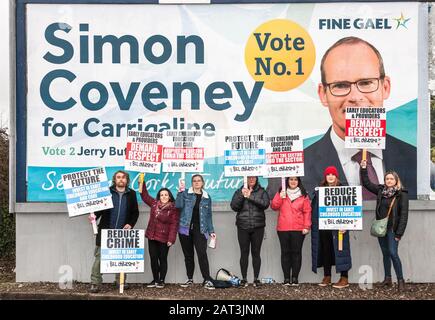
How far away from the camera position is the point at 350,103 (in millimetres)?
10258

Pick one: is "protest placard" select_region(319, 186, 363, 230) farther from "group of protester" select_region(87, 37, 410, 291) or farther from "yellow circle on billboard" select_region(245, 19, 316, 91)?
"yellow circle on billboard" select_region(245, 19, 316, 91)

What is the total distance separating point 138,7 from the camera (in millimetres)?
10305

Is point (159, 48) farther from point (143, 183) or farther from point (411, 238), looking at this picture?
point (411, 238)

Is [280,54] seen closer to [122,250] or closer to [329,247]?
[329,247]

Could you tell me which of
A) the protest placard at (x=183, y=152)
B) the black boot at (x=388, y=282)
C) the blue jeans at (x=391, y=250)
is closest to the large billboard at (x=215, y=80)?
the protest placard at (x=183, y=152)

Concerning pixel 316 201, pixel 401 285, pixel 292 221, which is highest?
pixel 316 201

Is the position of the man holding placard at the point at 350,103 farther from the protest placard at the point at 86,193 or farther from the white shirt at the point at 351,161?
the protest placard at the point at 86,193

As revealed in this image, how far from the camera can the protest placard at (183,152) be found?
9.90 m

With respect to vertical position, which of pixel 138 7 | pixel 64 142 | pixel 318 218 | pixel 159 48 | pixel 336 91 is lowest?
pixel 318 218

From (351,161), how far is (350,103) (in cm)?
98

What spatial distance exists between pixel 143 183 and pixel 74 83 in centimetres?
210

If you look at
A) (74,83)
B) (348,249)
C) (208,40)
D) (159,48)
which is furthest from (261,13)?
(348,249)

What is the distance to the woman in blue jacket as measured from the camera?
9630 millimetres

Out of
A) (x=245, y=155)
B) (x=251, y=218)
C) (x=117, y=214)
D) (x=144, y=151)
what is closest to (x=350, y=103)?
(x=245, y=155)
